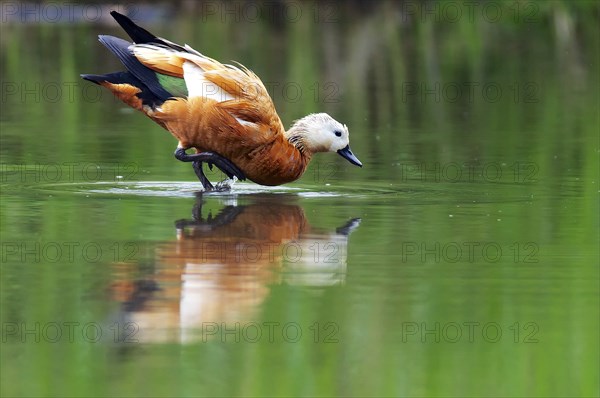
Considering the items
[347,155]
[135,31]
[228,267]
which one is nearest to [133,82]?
[135,31]

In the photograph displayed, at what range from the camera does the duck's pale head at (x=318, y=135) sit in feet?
39.1

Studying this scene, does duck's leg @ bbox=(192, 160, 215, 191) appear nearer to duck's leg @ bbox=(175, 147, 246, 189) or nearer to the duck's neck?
duck's leg @ bbox=(175, 147, 246, 189)

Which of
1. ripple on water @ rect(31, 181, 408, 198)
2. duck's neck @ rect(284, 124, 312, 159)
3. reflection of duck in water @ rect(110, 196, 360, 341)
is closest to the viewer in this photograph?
reflection of duck in water @ rect(110, 196, 360, 341)

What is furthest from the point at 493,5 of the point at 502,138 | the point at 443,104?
the point at 502,138

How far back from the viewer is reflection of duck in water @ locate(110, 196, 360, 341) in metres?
7.13

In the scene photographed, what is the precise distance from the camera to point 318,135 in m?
11.9

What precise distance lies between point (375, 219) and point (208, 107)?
71.4 inches

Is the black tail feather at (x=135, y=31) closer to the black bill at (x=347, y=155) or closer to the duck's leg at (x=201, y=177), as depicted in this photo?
the duck's leg at (x=201, y=177)

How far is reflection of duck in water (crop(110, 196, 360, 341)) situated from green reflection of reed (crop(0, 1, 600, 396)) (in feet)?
0.51

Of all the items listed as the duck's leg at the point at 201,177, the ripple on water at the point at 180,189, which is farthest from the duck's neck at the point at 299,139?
the duck's leg at the point at 201,177

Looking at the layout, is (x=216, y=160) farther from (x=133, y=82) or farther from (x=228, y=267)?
(x=228, y=267)

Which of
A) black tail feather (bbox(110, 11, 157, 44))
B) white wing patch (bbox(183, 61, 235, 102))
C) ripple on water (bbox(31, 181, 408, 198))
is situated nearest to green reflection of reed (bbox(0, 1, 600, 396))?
ripple on water (bbox(31, 181, 408, 198))

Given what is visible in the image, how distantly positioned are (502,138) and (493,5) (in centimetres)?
1675

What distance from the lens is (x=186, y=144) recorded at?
456 inches
